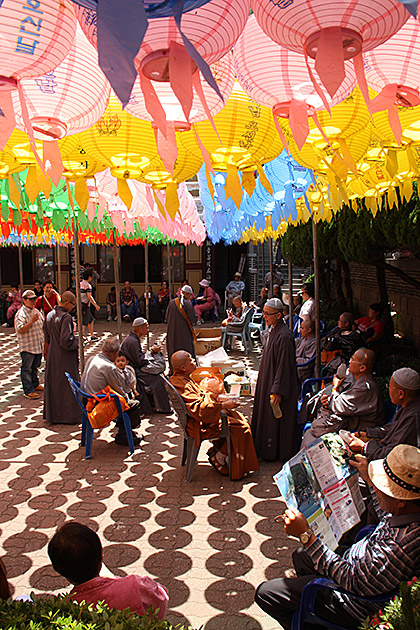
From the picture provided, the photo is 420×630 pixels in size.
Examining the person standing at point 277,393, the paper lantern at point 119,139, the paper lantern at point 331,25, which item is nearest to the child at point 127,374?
the person standing at point 277,393

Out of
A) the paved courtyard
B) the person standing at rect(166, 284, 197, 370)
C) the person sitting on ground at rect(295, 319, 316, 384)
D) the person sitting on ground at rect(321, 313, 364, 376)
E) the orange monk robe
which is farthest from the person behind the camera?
the person standing at rect(166, 284, 197, 370)

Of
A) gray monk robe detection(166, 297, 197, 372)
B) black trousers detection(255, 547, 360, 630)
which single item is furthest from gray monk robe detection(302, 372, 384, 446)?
gray monk robe detection(166, 297, 197, 372)

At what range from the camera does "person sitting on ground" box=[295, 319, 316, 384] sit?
6.51 metres

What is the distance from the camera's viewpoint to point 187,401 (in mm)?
4336

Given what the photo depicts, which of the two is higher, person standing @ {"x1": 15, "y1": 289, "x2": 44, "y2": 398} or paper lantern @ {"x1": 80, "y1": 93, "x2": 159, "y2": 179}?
paper lantern @ {"x1": 80, "y1": 93, "x2": 159, "y2": 179}

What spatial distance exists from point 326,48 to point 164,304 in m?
16.2

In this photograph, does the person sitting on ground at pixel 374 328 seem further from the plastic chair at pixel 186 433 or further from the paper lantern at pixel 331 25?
the paper lantern at pixel 331 25

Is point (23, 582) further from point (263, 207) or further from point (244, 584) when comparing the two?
A: point (263, 207)

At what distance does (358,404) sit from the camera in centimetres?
379

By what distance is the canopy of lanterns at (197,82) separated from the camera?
3.79 ft

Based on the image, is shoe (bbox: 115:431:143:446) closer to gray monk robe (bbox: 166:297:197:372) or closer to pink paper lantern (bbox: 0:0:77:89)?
gray monk robe (bbox: 166:297:197:372)

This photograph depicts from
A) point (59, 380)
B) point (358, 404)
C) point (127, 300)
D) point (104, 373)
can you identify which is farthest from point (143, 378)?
point (127, 300)

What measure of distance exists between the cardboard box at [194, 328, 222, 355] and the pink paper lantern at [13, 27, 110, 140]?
8.36m

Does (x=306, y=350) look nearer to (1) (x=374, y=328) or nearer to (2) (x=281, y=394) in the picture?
(1) (x=374, y=328)
